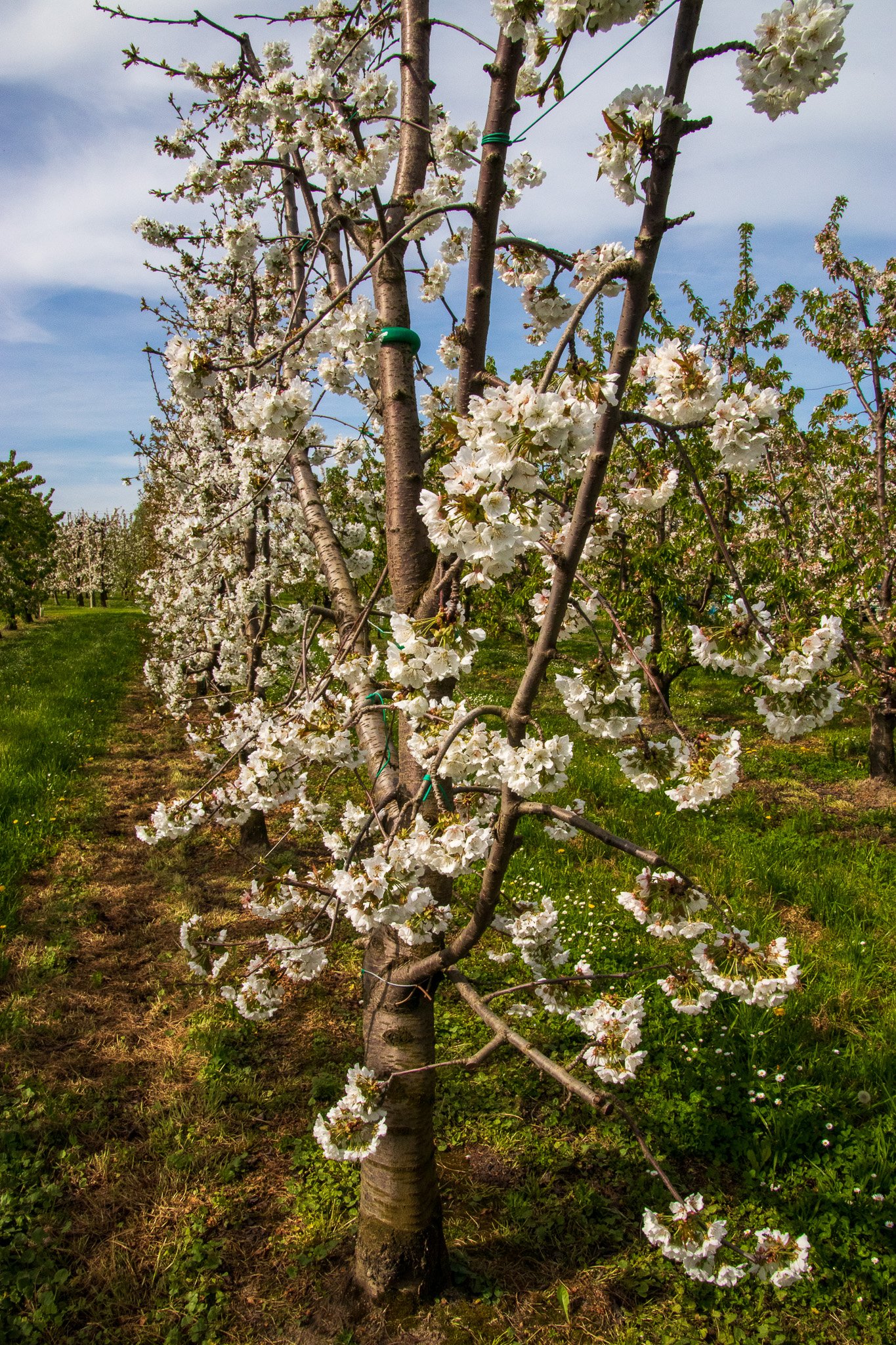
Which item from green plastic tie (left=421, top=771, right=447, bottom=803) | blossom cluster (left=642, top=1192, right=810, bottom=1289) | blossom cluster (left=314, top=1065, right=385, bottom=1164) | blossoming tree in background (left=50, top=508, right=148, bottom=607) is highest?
blossoming tree in background (left=50, top=508, right=148, bottom=607)

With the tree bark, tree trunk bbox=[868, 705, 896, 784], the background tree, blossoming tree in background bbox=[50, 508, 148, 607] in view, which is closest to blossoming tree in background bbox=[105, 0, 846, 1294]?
the tree bark

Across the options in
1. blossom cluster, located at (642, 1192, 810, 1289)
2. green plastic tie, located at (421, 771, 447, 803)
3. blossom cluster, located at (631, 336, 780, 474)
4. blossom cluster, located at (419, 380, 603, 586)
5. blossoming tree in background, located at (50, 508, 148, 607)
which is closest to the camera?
blossom cluster, located at (419, 380, 603, 586)

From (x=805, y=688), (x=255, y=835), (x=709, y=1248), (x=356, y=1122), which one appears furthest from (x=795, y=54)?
(x=255, y=835)

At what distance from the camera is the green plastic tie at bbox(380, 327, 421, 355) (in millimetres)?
2221

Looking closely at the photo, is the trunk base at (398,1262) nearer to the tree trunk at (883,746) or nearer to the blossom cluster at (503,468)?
the blossom cluster at (503,468)

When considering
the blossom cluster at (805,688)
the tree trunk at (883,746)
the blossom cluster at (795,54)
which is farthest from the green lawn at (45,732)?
the tree trunk at (883,746)

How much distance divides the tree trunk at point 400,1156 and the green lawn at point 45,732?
3.39 meters

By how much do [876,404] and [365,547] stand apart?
521 centimetres

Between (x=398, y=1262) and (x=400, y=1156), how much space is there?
350 millimetres

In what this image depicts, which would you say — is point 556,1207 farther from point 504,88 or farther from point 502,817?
point 504,88

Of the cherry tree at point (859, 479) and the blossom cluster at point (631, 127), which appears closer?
the blossom cluster at point (631, 127)

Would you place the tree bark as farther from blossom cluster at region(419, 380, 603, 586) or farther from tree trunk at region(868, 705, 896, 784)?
tree trunk at region(868, 705, 896, 784)

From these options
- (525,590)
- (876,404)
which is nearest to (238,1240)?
(525,590)

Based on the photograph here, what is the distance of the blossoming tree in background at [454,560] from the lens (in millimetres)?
1312
